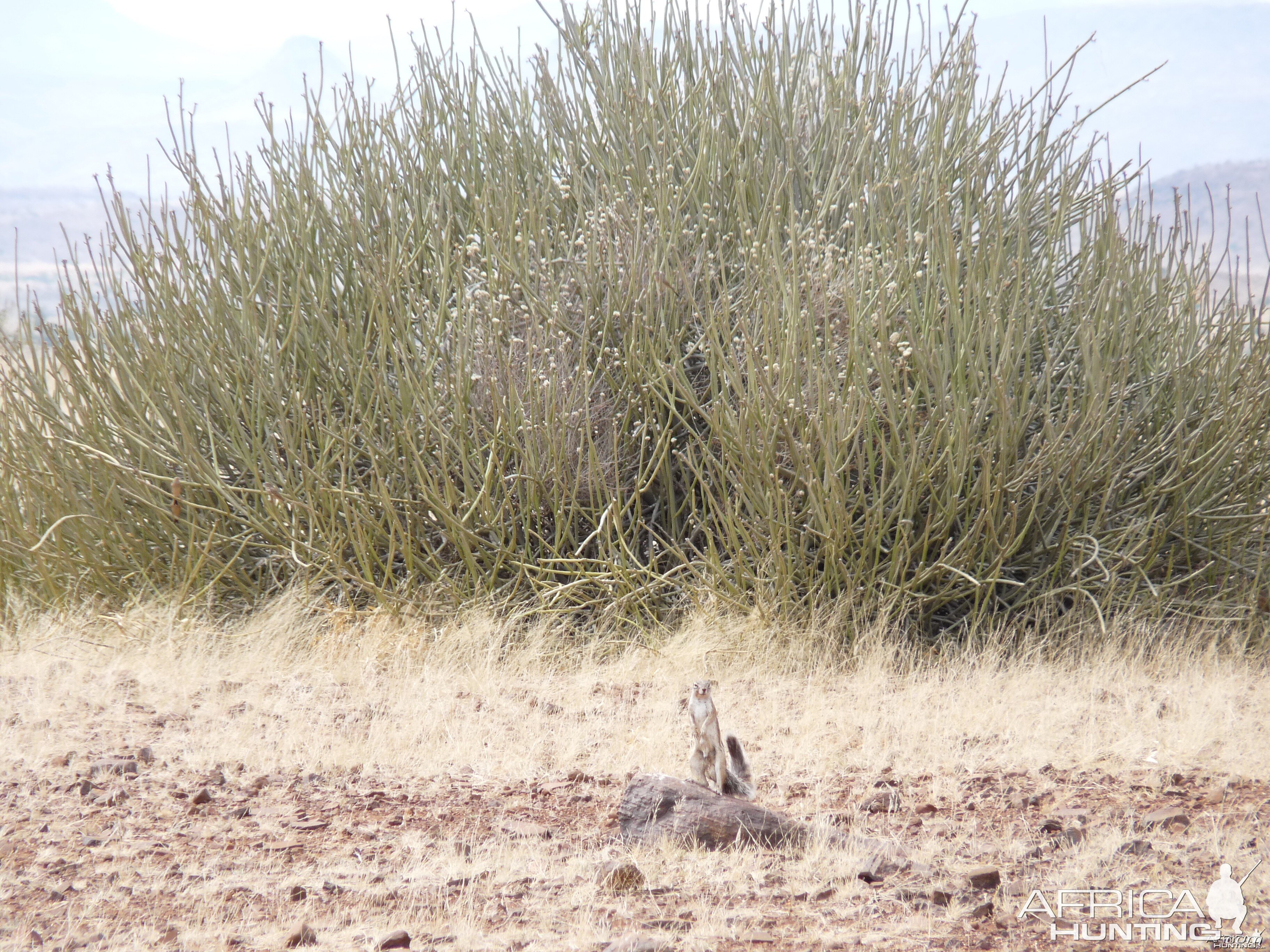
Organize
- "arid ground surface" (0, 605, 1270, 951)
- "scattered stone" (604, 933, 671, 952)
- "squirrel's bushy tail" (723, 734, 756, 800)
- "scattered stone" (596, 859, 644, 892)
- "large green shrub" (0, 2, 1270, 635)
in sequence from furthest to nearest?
"large green shrub" (0, 2, 1270, 635) → "squirrel's bushy tail" (723, 734, 756, 800) → "scattered stone" (596, 859, 644, 892) → "arid ground surface" (0, 605, 1270, 951) → "scattered stone" (604, 933, 671, 952)

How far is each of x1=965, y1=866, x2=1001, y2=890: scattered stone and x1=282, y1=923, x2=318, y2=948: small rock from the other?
179cm

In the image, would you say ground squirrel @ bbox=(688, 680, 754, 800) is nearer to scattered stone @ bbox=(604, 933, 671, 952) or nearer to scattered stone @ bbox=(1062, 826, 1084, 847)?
scattered stone @ bbox=(604, 933, 671, 952)

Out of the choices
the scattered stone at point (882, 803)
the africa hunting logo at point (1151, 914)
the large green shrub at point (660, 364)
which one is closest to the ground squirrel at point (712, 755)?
the scattered stone at point (882, 803)

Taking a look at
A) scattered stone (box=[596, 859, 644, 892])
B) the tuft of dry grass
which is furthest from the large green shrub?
scattered stone (box=[596, 859, 644, 892])

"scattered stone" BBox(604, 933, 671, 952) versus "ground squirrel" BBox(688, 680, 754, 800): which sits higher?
"ground squirrel" BBox(688, 680, 754, 800)

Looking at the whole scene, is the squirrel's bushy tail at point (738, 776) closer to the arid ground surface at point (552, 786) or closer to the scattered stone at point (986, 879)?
the arid ground surface at point (552, 786)

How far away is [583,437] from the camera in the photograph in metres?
5.71

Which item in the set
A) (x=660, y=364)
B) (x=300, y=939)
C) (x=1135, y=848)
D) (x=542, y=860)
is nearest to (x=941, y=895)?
(x=1135, y=848)

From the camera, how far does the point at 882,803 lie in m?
3.63

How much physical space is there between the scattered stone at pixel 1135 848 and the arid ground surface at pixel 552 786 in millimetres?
13

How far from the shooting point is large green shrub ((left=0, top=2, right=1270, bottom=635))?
5293mm

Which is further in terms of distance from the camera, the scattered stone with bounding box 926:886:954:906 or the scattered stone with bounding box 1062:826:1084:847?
the scattered stone with bounding box 1062:826:1084:847

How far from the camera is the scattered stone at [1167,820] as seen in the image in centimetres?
331

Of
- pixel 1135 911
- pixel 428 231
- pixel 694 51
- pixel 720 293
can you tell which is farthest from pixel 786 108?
pixel 1135 911
